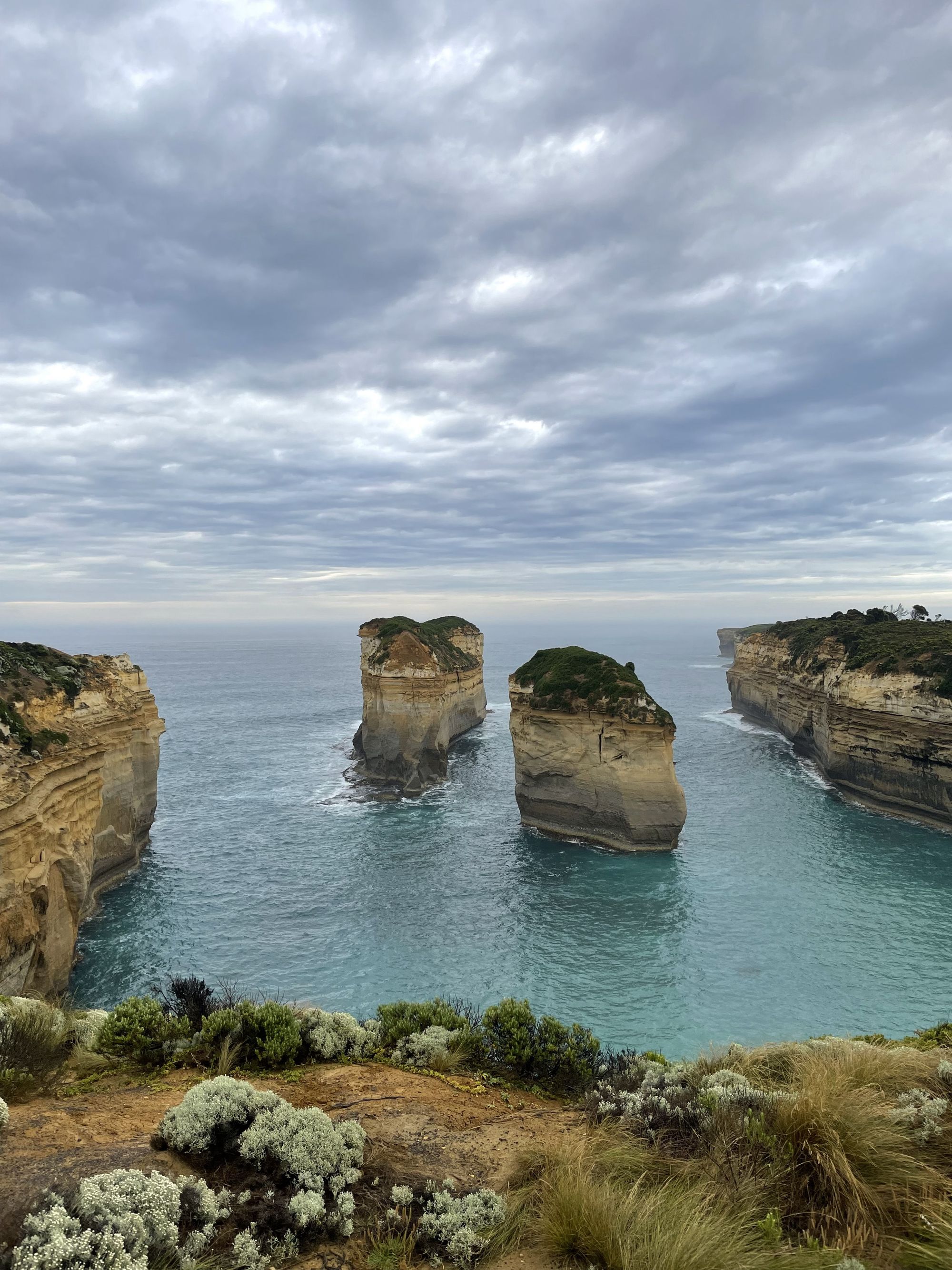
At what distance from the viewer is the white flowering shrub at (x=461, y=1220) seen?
5523 mm

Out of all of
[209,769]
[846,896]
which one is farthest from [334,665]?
[846,896]

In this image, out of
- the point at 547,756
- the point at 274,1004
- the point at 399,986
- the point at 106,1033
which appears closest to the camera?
the point at 106,1033

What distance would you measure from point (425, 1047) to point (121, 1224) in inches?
228

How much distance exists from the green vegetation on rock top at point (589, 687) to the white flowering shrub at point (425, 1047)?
23.6 m

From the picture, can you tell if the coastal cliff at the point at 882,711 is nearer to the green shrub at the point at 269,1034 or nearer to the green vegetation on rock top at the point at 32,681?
the green shrub at the point at 269,1034

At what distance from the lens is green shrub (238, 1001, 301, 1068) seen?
9.04 metres

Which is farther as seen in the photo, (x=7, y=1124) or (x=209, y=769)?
(x=209, y=769)

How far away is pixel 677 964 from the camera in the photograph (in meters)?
23.1

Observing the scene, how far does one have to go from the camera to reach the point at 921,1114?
22.2ft

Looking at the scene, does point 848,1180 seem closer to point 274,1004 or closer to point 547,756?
point 274,1004

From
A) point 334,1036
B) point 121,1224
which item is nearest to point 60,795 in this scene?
point 334,1036

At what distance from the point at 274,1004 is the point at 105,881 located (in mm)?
25949

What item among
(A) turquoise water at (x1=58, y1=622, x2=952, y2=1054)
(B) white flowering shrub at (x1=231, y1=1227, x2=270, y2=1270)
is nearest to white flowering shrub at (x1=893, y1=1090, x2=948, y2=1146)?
(B) white flowering shrub at (x1=231, y1=1227, x2=270, y2=1270)

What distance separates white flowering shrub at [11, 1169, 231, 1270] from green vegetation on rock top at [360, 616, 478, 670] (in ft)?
143
